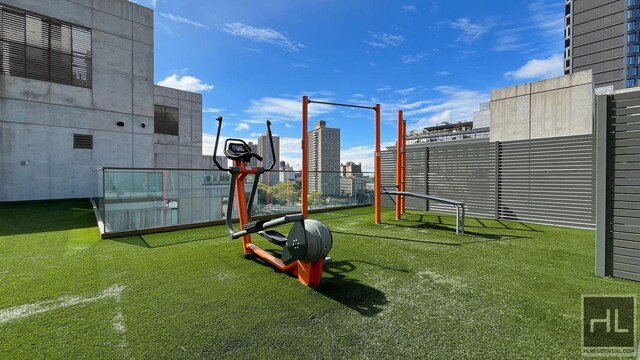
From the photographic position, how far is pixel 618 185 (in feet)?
11.5

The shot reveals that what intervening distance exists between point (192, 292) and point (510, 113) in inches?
434

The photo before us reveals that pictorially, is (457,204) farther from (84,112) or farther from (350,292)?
(84,112)

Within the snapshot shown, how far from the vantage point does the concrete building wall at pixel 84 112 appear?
35.1 feet

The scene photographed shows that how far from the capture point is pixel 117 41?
13078 millimetres

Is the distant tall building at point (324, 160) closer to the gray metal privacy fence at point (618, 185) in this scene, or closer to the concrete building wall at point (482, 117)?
the gray metal privacy fence at point (618, 185)

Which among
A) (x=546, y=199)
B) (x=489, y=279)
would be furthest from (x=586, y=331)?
(x=546, y=199)

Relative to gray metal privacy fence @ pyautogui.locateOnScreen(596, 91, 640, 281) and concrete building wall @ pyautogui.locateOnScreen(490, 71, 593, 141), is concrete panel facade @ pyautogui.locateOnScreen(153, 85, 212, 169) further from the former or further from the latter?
gray metal privacy fence @ pyautogui.locateOnScreen(596, 91, 640, 281)

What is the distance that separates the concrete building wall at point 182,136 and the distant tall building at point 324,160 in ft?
43.4

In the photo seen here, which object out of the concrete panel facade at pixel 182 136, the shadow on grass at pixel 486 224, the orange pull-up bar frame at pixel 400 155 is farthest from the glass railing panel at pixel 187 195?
the concrete panel facade at pixel 182 136

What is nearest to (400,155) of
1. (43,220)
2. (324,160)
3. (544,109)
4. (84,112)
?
(324,160)

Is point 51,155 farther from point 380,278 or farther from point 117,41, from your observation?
point 380,278

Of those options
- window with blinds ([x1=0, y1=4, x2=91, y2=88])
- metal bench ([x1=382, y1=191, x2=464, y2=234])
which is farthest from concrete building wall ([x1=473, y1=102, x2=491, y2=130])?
window with blinds ([x1=0, y1=4, x2=91, y2=88])

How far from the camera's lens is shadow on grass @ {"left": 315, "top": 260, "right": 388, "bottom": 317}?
276 centimetres

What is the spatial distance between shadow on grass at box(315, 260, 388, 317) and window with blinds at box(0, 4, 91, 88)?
47.7ft
